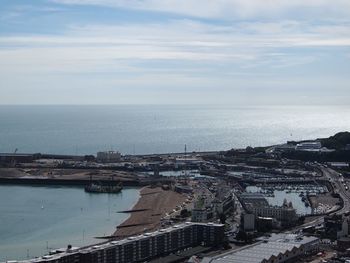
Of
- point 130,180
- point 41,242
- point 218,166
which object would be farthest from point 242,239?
point 218,166

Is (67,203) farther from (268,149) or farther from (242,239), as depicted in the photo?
(268,149)

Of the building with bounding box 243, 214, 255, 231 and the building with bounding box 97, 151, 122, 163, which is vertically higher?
the building with bounding box 97, 151, 122, 163

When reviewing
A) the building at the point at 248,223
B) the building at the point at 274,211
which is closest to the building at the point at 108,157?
the building at the point at 274,211

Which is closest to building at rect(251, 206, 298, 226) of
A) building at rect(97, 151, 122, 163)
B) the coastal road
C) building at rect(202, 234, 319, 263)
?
the coastal road

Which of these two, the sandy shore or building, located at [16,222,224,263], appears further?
the sandy shore

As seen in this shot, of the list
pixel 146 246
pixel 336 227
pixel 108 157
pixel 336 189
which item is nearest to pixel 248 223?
pixel 336 227

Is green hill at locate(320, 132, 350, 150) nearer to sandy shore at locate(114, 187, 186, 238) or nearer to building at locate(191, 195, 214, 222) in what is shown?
sandy shore at locate(114, 187, 186, 238)
